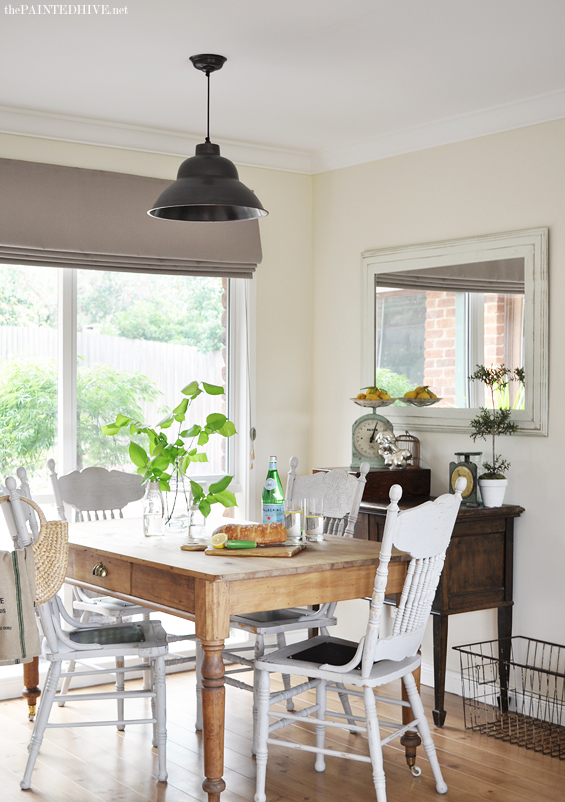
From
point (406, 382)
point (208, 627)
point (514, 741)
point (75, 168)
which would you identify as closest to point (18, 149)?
point (75, 168)

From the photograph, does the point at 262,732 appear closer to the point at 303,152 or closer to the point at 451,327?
the point at 451,327

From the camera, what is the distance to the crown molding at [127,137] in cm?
416

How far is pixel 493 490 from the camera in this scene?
3.91 metres

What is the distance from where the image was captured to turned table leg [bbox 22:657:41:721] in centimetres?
374

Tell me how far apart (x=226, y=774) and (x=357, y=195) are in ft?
9.64

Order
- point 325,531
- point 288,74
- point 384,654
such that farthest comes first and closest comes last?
1. point 325,531
2. point 288,74
3. point 384,654

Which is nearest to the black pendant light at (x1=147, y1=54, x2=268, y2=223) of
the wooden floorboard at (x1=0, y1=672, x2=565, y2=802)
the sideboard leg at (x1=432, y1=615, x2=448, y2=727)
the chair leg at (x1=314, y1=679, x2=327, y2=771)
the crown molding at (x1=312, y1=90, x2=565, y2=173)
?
the crown molding at (x1=312, y1=90, x2=565, y2=173)

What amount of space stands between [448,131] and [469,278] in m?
0.72

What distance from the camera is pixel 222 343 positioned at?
484 centimetres

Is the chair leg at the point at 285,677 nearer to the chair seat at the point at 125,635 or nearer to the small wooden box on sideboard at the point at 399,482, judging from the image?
the chair seat at the point at 125,635

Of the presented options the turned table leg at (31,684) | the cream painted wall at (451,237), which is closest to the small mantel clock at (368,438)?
the cream painted wall at (451,237)

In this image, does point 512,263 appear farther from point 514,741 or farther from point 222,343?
point 514,741

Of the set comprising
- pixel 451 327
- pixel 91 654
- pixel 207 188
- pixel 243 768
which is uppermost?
pixel 207 188

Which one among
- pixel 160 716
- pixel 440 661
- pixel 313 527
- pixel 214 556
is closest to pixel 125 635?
pixel 160 716
